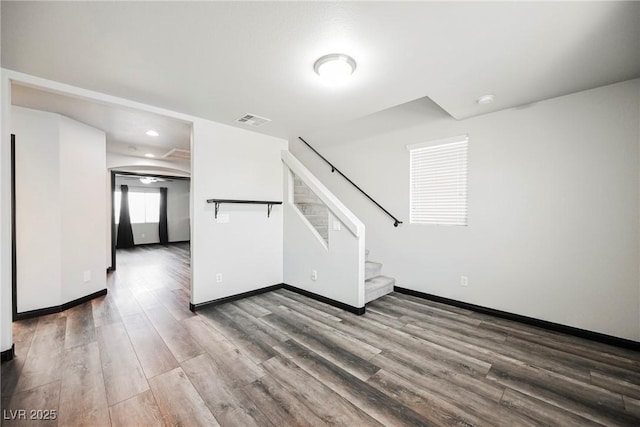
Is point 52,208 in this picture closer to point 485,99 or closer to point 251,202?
point 251,202

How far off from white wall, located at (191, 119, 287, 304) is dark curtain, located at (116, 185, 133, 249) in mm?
7468

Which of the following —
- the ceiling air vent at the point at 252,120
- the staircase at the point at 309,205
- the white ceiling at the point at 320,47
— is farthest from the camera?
the staircase at the point at 309,205

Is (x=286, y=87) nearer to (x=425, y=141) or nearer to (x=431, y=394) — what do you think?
(x=425, y=141)

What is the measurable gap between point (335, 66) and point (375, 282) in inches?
110

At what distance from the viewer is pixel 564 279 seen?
104 inches

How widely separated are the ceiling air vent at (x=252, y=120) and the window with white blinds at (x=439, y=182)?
2094 millimetres

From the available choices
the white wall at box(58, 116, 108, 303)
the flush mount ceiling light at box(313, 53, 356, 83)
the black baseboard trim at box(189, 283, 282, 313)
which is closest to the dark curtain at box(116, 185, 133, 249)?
the white wall at box(58, 116, 108, 303)

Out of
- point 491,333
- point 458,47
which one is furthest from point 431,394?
point 458,47

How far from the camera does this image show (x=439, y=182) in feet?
11.4

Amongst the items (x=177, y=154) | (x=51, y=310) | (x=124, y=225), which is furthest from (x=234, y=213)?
(x=124, y=225)

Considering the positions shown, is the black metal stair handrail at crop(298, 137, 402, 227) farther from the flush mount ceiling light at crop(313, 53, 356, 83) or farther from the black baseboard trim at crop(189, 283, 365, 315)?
the flush mount ceiling light at crop(313, 53, 356, 83)

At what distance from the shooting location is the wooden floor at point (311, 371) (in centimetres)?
160

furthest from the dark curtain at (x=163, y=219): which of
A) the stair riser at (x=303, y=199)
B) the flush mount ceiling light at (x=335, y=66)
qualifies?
the flush mount ceiling light at (x=335, y=66)

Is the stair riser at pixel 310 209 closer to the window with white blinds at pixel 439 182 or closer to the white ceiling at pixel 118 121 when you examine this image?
the window with white blinds at pixel 439 182
